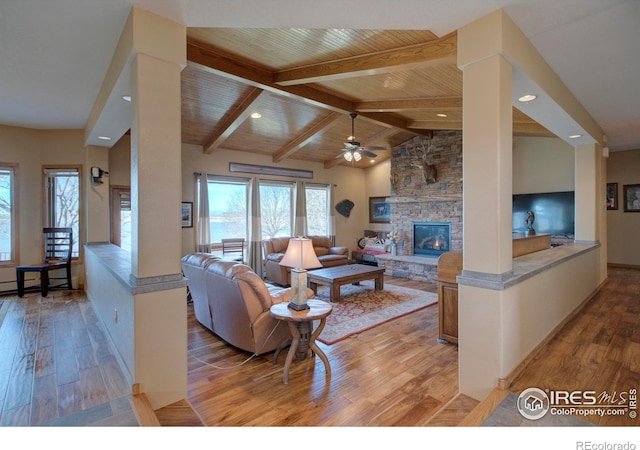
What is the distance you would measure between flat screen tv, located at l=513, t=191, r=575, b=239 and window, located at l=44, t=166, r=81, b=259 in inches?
343

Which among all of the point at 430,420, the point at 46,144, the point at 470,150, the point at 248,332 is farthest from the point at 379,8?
the point at 46,144

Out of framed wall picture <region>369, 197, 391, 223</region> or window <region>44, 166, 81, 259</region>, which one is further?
framed wall picture <region>369, 197, 391, 223</region>

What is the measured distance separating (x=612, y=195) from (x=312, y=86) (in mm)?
7484

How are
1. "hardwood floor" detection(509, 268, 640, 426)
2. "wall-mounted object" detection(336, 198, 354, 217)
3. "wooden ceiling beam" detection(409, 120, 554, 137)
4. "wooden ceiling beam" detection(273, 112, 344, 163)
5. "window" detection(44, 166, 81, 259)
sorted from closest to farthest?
"hardwood floor" detection(509, 268, 640, 426) → "window" detection(44, 166, 81, 259) → "wooden ceiling beam" detection(409, 120, 554, 137) → "wooden ceiling beam" detection(273, 112, 344, 163) → "wall-mounted object" detection(336, 198, 354, 217)

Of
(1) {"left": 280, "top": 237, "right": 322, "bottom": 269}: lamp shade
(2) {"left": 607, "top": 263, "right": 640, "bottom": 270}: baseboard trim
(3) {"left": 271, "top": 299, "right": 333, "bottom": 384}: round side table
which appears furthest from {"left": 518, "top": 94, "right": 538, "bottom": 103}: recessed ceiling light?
(2) {"left": 607, "top": 263, "right": 640, "bottom": 270}: baseboard trim

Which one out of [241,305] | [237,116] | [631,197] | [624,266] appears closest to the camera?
[241,305]

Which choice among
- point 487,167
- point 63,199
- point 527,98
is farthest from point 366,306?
point 63,199

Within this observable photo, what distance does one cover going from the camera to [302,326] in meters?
2.99

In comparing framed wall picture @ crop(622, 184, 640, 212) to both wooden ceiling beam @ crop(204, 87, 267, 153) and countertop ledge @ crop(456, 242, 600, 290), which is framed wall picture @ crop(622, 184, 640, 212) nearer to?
countertop ledge @ crop(456, 242, 600, 290)

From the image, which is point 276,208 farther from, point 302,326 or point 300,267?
point 302,326

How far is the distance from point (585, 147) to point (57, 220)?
346 inches

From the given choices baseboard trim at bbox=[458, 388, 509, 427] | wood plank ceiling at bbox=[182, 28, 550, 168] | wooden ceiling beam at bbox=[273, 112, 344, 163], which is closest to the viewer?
baseboard trim at bbox=[458, 388, 509, 427]

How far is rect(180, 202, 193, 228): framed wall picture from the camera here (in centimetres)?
655

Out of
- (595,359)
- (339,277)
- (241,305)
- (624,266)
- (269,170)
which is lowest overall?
(595,359)
